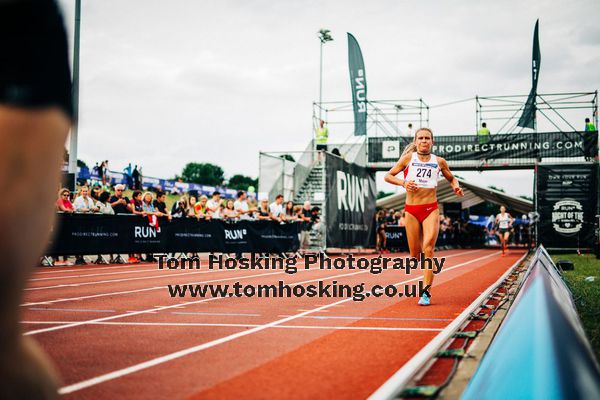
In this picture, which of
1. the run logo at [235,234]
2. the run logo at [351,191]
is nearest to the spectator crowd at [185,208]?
the run logo at [235,234]

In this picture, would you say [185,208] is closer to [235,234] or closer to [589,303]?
[235,234]

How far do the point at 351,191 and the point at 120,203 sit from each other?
12708 millimetres

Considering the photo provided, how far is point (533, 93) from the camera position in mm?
28797

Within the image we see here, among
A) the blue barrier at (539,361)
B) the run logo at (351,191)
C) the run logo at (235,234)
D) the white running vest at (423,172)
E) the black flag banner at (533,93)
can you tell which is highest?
the black flag banner at (533,93)

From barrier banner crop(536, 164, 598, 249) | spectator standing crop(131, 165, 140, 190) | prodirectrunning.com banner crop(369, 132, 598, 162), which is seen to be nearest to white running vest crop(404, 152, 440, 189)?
barrier banner crop(536, 164, 598, 249)

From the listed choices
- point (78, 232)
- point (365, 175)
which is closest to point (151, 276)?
point (78, 232)

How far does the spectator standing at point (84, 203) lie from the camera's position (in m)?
16.3

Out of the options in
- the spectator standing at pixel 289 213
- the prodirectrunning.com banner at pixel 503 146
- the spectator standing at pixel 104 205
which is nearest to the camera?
the spectator standing at pixel 104 205

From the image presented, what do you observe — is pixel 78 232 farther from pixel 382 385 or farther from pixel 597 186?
pixel 597 186

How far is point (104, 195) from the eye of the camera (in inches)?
679

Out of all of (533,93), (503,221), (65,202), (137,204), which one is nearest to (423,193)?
(65,202)

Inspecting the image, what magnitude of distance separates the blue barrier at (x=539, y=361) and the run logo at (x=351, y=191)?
23331 mm

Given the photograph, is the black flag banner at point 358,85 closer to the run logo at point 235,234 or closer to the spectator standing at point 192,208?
the run logo at point 235,234

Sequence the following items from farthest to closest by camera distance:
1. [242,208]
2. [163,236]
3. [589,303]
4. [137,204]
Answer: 1. [242,208]
2. [163,236]
3. [137,204]
4. [589,303]
